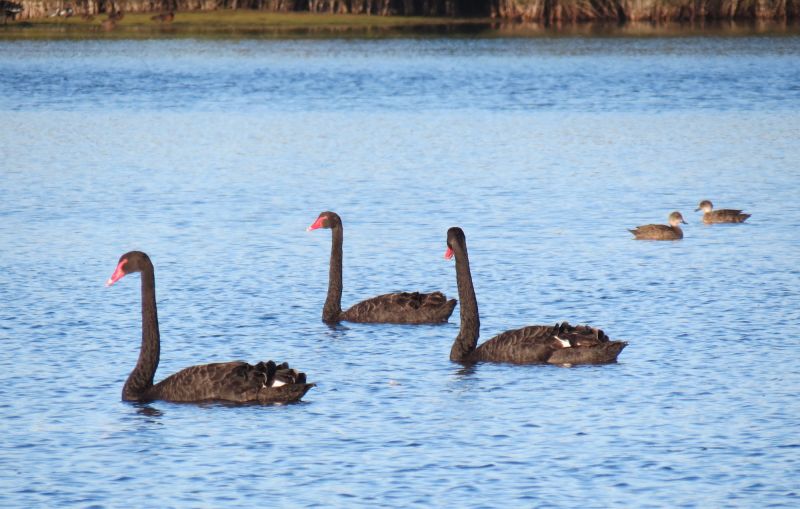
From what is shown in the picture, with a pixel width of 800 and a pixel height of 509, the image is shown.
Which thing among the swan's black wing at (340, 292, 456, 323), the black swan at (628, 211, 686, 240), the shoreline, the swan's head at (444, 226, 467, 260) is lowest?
A: the shoreline

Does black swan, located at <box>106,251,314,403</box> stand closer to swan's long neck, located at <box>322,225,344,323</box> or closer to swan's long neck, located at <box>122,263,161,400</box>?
swan's long neck, located at <box>122,263,161,400</box>

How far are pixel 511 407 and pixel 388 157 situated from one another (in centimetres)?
2153

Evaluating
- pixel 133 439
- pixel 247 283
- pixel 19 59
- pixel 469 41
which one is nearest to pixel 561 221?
pixel 247 283

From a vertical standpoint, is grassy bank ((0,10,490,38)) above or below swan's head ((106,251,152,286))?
below

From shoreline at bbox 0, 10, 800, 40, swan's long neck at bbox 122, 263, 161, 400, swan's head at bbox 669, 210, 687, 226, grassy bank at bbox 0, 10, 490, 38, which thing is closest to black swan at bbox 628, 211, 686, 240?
swan's head at bbox 669, 210, 687, 226

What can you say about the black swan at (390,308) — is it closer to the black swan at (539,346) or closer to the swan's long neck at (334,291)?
the swan's long neck at (334,291)

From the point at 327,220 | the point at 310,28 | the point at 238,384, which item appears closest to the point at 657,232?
the point at 327,220

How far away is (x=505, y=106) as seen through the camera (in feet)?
155

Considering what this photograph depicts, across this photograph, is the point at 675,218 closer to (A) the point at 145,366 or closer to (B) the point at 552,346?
(B) the point at 552,346

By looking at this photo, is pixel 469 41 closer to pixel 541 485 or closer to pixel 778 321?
pixel 778 321

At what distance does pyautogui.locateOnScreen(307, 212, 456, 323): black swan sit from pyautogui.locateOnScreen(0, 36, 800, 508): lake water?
15 centimetres

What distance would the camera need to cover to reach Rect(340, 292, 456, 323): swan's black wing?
16469 mm

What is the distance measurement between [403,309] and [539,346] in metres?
2.44

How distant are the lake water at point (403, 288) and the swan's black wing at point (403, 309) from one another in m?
0.14
